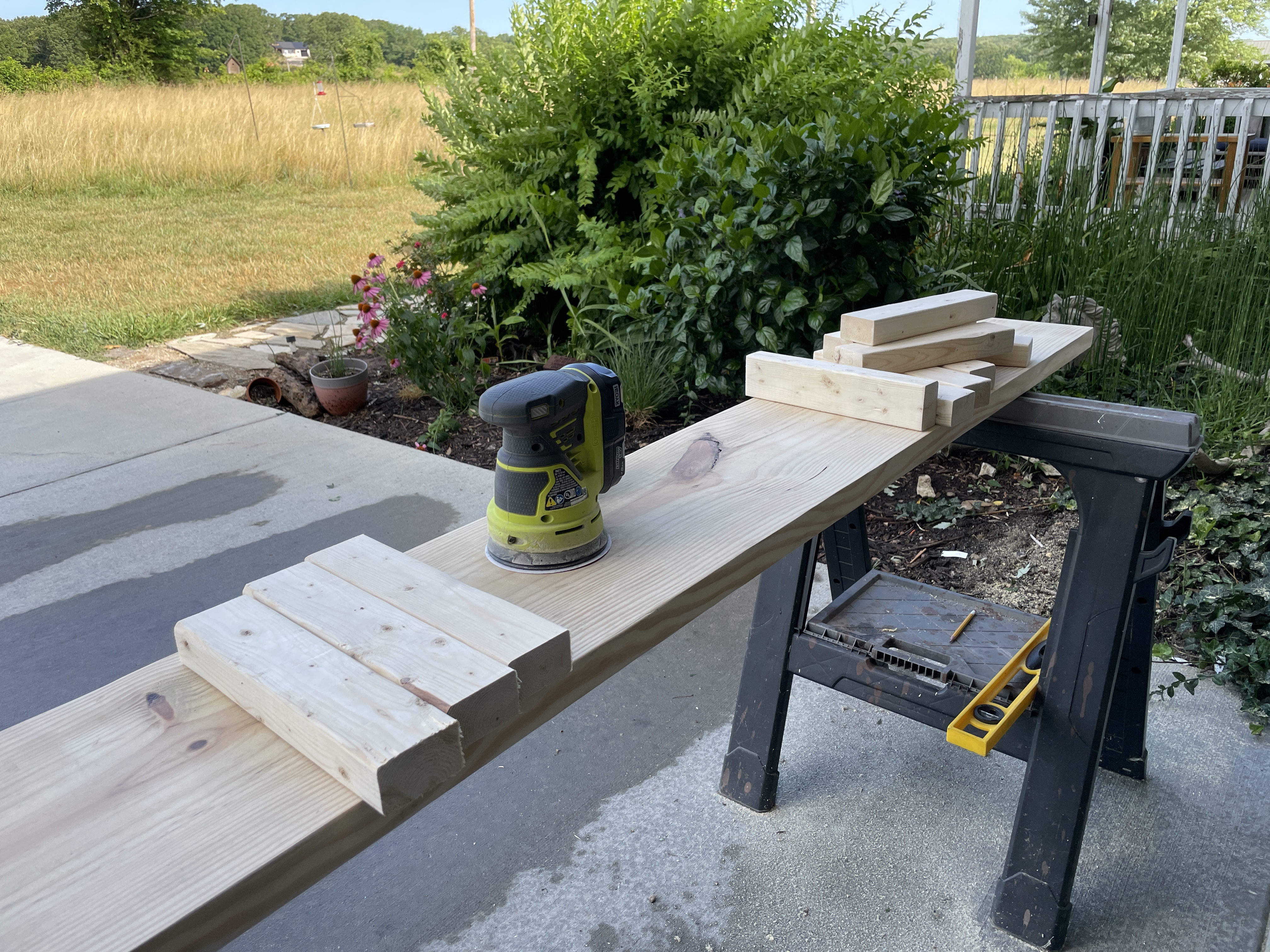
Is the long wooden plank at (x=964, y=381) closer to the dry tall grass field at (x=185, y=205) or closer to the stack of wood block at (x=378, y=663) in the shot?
the stack of wood block at (x=378, y=663)

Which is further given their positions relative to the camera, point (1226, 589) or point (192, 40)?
point (192, 40)

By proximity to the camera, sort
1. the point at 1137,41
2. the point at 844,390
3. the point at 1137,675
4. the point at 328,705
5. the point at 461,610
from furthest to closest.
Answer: the point at 1137,41, the point at 1137,675, the point at 844,390, the point at 461,610, the point at 328,705

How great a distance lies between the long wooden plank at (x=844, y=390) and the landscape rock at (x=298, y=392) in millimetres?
3682

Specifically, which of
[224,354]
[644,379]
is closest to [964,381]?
[644,379]

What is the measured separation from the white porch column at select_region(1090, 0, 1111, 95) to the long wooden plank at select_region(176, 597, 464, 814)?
10.5 m

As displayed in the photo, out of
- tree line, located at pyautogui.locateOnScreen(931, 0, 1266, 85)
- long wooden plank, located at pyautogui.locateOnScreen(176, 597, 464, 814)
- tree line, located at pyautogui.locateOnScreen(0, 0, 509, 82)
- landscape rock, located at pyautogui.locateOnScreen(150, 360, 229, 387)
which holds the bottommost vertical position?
landscape rock, located at pyautogui.locateOnScreen(150, 360, 229, 387)

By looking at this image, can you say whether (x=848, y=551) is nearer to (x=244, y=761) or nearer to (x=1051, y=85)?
(x=244, y=761)

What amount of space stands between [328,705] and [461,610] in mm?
205

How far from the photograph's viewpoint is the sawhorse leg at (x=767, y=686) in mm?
2010

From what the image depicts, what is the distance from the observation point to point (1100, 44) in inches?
370

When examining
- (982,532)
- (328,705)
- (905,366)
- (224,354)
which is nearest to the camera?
(328,705)

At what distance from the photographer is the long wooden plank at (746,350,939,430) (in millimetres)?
1538

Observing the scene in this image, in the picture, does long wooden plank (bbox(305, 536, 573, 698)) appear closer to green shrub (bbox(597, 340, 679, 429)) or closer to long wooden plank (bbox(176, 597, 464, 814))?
long wooden plank (bbox(176, 597, 464, 814))

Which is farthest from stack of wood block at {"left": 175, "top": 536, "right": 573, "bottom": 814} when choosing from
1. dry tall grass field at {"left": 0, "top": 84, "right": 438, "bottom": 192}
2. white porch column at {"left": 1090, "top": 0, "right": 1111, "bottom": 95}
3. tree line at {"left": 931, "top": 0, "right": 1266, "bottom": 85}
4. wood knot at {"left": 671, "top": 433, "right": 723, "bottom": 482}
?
dry tall grass field at {"left": 0, "top": 84, "right": 438, "bottom": 192}
